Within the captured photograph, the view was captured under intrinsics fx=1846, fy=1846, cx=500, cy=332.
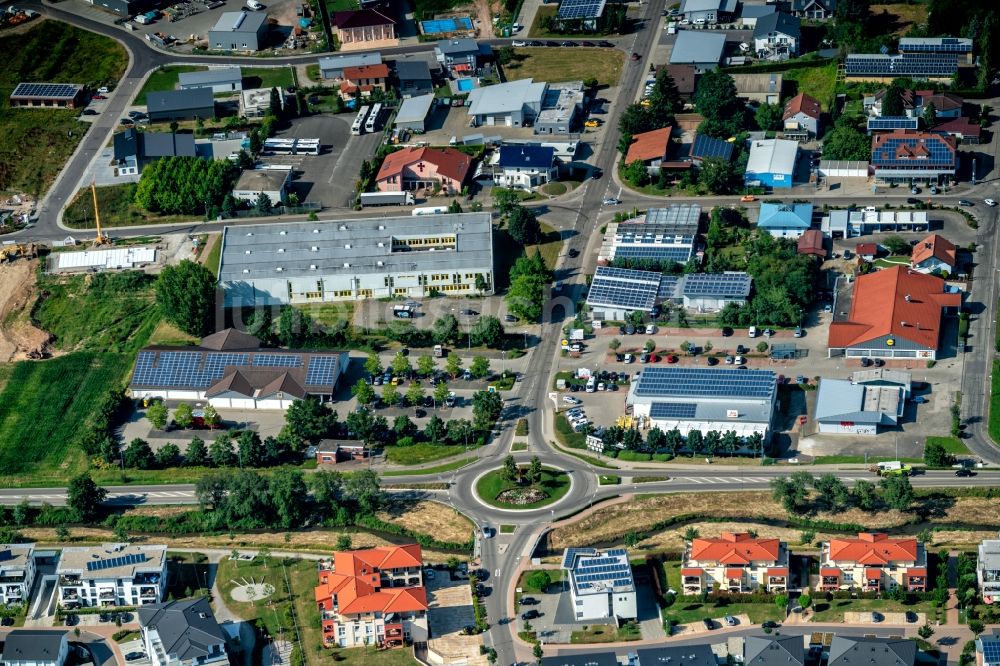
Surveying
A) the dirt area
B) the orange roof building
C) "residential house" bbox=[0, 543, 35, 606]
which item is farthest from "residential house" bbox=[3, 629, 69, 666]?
the orange roof building

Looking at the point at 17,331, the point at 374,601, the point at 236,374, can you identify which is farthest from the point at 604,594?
the point at 17,331

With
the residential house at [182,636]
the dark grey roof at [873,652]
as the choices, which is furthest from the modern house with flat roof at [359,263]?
the dark grey roof at [873,652]

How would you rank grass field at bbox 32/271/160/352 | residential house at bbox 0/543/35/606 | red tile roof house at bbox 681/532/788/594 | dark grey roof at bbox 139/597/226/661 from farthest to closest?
1. grass field at bbox 32/271/160/352
2. residential house at bbox 0/543/35/606
3. red tile roof house at bbox 681/532/788/594
4. dark grey roof at bbox 139/597/226/661

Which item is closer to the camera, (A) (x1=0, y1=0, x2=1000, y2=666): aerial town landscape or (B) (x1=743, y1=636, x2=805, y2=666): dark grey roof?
(B) (x1=743, y1=636, x2=805, y2=666): dark grey roof

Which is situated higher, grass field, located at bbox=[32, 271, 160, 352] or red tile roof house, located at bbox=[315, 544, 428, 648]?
red tile roof house, located at bbox=[315, 544, 428, 648]

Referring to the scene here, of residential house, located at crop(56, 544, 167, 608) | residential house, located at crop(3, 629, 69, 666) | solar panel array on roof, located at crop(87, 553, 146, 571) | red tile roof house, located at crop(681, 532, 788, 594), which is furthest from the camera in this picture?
solar panel array on roof, located at crop(87, 553, 146, 571)

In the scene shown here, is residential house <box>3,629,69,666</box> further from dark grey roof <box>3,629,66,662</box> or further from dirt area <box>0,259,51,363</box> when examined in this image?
dirt area <box>0,259,51,363</box>

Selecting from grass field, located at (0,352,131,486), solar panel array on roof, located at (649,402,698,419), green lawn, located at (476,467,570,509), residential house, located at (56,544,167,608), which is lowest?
grass field, located at (0,352,131,486)

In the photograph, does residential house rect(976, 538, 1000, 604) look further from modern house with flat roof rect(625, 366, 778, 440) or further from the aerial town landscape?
modern house with flat roof rect(625, 366, 778, 440)

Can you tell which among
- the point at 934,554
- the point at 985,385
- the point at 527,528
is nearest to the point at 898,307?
the point at 985,385

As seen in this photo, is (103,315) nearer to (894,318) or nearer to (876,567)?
(894,318)
